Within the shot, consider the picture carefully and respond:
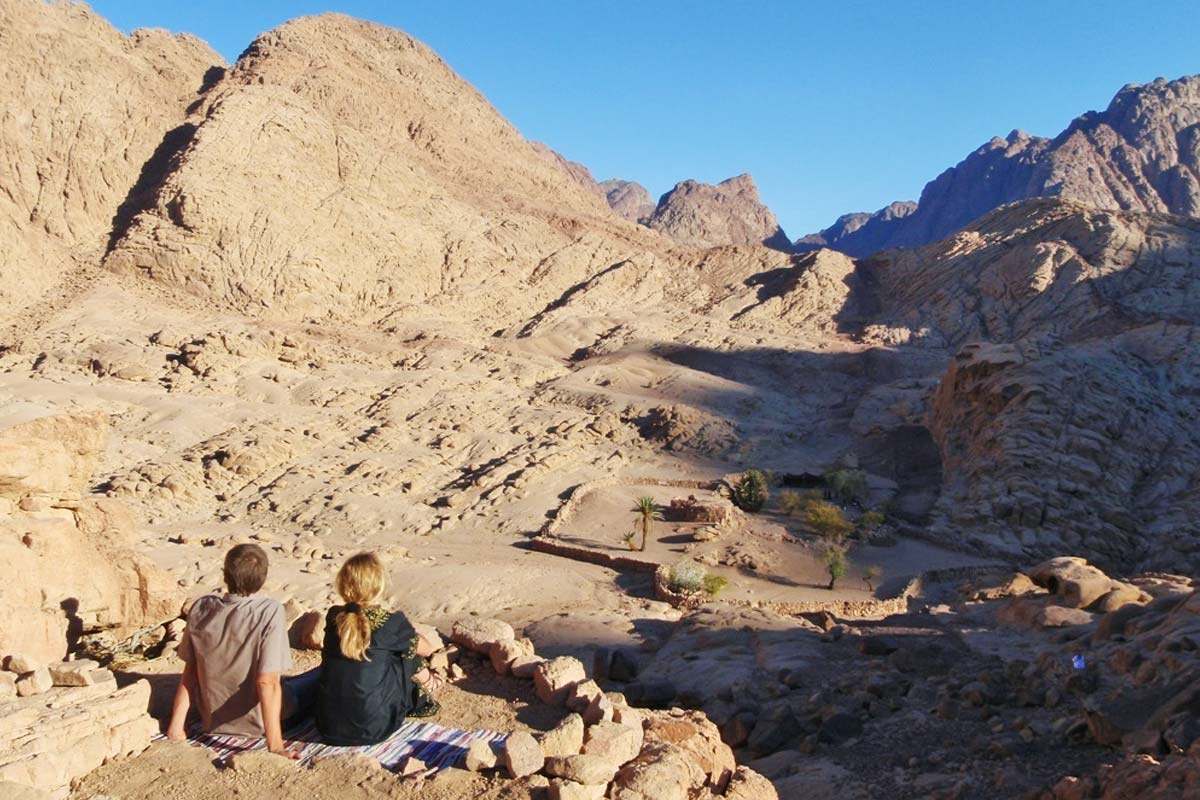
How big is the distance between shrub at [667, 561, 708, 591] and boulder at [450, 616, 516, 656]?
933cm

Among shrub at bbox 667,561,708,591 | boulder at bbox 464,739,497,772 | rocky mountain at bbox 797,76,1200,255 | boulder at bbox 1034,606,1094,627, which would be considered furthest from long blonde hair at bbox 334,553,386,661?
rocky mountain at bbox 797,76,1200,255

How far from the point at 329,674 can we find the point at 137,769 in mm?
1013

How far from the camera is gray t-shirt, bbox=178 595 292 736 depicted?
4.77 m

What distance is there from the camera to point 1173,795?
16.6 ft

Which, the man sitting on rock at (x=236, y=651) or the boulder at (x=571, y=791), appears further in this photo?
the man sitting on rock at (x=236, y=651)

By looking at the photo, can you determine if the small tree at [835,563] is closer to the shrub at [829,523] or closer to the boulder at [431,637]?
the shrub at [829,523]

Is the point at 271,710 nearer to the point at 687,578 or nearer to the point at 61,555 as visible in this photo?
the point at 61,555

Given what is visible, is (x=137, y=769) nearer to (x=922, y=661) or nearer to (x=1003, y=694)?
(x=1003, y=694)

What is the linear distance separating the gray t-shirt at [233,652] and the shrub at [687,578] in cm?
1201

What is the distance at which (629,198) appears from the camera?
116 metres

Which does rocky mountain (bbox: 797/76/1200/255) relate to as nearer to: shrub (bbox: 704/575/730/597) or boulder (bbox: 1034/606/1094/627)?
shrub (bbox: 704/575/730/597)

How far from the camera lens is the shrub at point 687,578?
16.2 metres

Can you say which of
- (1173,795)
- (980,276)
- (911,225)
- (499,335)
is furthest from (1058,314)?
(911,225)

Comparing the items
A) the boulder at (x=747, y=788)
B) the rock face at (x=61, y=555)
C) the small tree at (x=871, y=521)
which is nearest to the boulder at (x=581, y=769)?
the boulder at (x=747, y=788)
